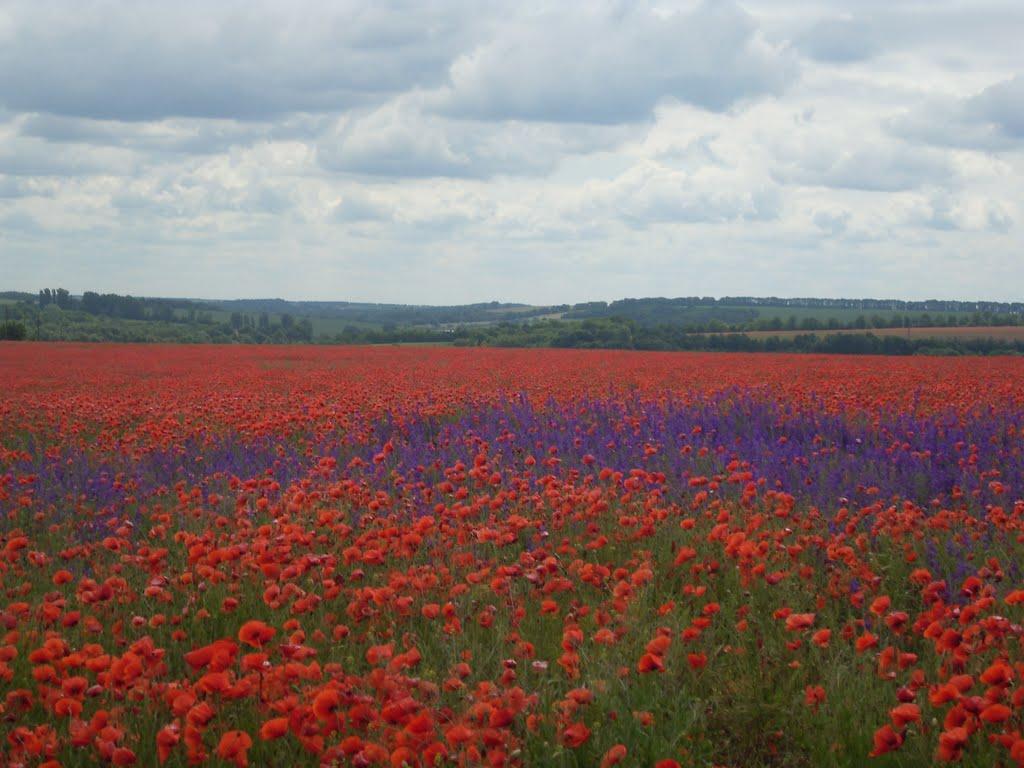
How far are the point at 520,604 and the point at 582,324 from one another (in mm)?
54245

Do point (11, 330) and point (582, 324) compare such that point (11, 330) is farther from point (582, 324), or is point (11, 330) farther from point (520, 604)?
point (520, 604)

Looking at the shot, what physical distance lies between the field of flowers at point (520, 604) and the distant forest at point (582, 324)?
113 ft

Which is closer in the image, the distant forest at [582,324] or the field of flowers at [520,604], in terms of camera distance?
A: the field of flowers at [520,604]

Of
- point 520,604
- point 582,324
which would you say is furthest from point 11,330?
point 520,604

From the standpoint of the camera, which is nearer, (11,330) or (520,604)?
(520,604)

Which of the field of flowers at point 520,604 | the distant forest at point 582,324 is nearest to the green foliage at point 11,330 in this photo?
the distant forest at point 582,324

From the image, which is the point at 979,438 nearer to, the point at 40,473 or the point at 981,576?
the point at 981,576

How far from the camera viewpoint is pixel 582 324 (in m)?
58.2

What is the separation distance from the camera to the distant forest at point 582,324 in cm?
4481

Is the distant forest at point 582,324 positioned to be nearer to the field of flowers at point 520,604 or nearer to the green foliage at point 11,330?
the green foliage at point 11,330

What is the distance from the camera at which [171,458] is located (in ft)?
31.1

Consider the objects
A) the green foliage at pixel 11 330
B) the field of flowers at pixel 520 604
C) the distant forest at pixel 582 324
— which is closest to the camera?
the field of flowers at pixel 520 604

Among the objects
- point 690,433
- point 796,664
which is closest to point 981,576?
point 796,664

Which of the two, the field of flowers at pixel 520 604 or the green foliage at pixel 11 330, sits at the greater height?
the green foliage at pixel 11 330
